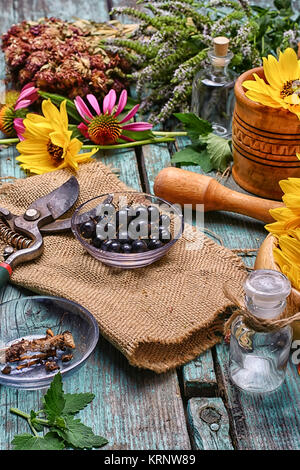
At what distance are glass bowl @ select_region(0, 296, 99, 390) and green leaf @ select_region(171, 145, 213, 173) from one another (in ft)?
2.17

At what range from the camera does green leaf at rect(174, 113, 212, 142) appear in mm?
1827

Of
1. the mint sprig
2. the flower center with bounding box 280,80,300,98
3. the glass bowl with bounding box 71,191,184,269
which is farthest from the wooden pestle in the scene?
the mint sprig

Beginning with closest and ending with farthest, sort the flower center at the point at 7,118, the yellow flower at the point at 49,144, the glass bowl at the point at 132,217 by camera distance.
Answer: the glass bowl at the point at 132,217, the yellow flower at the point at 49,144, the flower center at the point at 7,118

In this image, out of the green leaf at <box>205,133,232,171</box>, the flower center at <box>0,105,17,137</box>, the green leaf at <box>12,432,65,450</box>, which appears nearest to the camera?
the green leaf at <box>12,432,65,450</box>

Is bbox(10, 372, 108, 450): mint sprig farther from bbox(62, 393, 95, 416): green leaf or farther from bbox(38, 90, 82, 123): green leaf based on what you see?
bbox(38, 90, 82, 123): green leaf

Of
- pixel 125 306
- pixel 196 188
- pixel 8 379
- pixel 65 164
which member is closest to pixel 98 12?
pixel 65 164

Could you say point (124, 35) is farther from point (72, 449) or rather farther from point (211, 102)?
point (72, 449)

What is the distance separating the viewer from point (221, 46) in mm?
1785

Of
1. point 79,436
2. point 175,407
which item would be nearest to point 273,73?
point 175,407

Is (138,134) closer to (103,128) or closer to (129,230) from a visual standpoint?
(103,128)

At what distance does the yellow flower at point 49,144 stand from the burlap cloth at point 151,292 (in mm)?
216

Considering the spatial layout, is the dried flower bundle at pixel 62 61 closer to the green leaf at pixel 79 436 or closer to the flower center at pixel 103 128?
the flower center at pixel 103 128

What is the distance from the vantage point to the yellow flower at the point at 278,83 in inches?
59.4

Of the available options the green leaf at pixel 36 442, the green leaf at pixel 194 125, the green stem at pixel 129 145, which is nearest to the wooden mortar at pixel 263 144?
the green leaf at pixel 194 125
